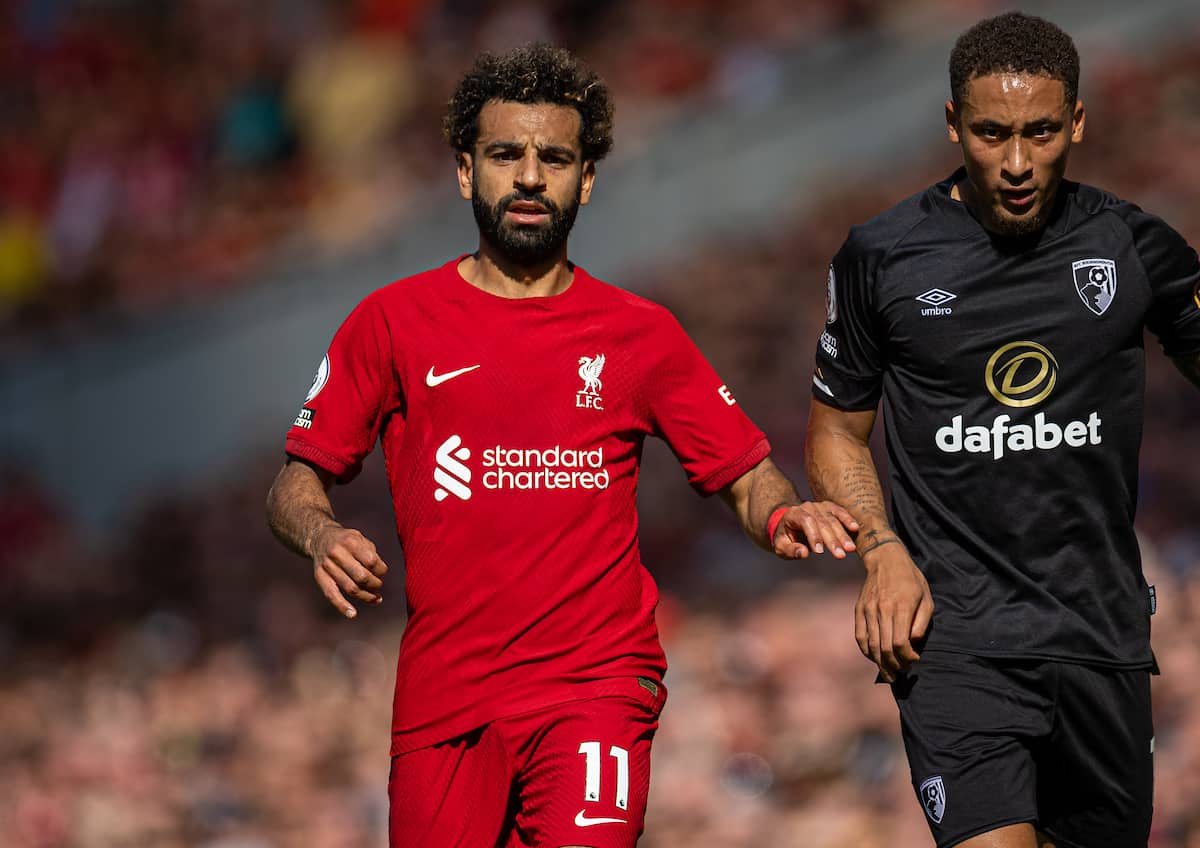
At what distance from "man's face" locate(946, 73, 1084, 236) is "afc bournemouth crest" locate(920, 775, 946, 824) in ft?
4.66

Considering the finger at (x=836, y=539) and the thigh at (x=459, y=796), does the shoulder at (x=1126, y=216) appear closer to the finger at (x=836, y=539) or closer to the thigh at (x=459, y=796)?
the finger at (x=836, y=539)

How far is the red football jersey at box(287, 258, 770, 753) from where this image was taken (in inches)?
213

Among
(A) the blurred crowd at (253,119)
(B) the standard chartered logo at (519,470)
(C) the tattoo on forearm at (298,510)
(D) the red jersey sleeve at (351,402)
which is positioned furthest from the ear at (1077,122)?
(A) the blurred crowd at (253,119)

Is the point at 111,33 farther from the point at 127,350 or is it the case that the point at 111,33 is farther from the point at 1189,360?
the point at 1189,360

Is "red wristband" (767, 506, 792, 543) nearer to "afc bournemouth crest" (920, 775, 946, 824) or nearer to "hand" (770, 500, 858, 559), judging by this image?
"hand" (770, 500, 858, 559)

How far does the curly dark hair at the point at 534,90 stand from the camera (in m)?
5.72

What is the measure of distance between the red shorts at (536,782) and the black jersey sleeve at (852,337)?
38.2 inches

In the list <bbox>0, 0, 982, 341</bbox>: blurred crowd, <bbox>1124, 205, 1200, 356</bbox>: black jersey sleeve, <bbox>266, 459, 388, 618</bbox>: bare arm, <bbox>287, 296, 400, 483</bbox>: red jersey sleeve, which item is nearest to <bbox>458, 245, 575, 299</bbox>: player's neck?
<bbox>287, 296, 400, 483</bbox>: red jersey sleeve


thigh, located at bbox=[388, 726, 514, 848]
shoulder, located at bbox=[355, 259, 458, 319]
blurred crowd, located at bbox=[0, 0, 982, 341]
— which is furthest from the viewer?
blurred crowd, located at bbox=[0, 0, 982, 341]

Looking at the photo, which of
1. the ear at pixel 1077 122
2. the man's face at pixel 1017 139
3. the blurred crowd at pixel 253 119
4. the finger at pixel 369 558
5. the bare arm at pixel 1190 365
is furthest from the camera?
the blurred crowd at pixel 253 119

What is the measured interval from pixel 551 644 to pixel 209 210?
12.6 m

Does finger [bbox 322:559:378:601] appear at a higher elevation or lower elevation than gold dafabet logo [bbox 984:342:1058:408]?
lower

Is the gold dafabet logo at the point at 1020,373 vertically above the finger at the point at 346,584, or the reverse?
the gold dafabet logo at the point at 1020,373

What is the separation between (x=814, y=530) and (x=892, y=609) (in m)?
0.29
